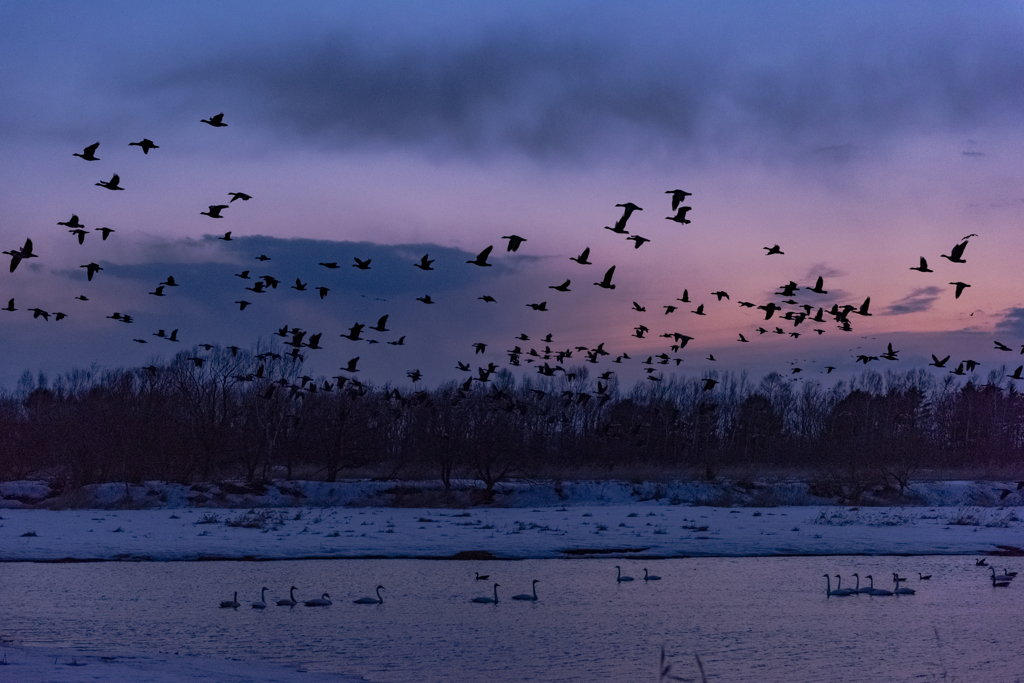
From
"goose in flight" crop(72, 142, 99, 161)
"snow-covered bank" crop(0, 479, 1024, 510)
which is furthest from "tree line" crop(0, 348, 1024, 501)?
A: "goose in flight" crop(72, 142, 99, 161)

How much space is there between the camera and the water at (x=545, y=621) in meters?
17.0

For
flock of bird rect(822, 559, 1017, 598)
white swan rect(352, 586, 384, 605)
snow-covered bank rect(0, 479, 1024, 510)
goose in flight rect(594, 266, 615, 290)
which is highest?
goose in flight rect(594, 266, 615, 290)

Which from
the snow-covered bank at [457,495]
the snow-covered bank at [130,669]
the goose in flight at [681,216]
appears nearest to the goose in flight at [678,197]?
the goose in flight at [681,216]

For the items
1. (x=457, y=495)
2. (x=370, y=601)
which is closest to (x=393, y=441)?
(x=457, y=495)

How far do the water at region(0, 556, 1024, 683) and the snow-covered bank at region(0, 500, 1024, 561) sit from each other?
2.42 metres

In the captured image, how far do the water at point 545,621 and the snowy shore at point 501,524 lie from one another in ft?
9.45

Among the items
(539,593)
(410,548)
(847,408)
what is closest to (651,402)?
(847,408)

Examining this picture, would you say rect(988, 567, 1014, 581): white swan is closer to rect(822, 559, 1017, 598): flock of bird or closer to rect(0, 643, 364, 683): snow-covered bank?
rect(822, 559, 1017, 598): flock of bird

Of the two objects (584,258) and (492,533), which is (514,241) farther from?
(492,533)

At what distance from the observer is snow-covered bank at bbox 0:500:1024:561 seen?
33.6 metres

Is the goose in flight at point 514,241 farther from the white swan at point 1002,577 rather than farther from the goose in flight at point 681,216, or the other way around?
the white swan at point 1002,577

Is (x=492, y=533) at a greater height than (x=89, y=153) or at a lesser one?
lesser

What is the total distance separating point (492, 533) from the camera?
37.6m

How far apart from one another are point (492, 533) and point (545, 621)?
641 inches
